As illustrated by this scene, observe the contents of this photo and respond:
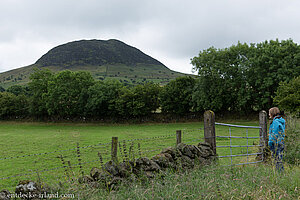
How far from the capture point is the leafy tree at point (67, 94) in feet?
155

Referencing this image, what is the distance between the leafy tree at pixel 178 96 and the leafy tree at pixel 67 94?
16.8m

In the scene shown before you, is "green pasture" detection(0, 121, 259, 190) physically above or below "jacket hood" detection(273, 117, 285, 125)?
below

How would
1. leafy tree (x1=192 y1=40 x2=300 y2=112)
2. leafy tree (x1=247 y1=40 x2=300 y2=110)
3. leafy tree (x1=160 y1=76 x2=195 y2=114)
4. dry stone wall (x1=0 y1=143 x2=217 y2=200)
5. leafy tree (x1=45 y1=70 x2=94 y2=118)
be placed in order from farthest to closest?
1. leafy tree (x1=45 y1=70 x2=94 y2=118)
2. leafy tree (x1=160 y1=76 x2=195 y2=114)
3. leafy tree (x1=192 y1=40 x2=300 y2=112)
4. leafy tree (x1=247 y1=40 x2=300 y2=110)
5. dry stone wall (x1=0 y1=143 x2=217 y2=200)

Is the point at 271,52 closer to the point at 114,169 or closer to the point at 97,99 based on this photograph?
the point at 97,99

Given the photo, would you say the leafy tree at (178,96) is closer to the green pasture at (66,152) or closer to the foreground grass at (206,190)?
the green pasture at (66,152)

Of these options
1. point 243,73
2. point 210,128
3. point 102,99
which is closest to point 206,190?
point 210,128

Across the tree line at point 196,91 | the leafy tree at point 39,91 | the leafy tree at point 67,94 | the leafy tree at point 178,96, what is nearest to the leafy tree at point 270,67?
the tree line at point 196,91

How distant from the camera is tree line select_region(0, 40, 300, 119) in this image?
113ft

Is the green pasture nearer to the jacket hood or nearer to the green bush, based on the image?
the green bush

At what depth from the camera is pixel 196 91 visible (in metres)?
41.2

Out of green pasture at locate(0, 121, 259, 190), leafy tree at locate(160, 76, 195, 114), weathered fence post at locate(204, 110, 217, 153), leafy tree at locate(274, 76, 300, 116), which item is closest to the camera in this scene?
weathered fence post at locate(204, 110, 217, 153)

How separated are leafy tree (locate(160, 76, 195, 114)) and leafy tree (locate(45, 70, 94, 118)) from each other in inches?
660

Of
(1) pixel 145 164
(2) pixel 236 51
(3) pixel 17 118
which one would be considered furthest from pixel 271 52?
(3) pixel 17 118

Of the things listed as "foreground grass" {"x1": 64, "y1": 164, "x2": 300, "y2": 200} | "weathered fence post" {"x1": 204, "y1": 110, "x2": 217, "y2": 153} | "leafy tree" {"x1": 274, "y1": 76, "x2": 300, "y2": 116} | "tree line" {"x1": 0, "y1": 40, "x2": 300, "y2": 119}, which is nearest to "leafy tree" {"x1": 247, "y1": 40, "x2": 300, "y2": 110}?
"tree line" {"x1": 0, "y1": 40, "x2": 300, "y2": 119}
